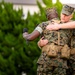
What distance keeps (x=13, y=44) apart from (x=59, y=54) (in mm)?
2088

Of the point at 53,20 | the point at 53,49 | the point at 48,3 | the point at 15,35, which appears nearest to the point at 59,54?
the point at 53,49

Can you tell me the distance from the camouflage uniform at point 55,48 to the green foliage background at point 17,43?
156 centimetres

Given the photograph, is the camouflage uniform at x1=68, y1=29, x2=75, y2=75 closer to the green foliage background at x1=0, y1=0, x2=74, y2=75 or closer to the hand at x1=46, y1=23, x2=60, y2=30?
the hand at x1=46, y1=23, x2=60, y2=30

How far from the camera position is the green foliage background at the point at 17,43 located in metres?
6.56

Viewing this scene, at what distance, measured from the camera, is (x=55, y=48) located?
4789 millimetres

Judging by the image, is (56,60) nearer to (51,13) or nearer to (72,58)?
(72,58)

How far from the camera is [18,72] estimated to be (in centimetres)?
682

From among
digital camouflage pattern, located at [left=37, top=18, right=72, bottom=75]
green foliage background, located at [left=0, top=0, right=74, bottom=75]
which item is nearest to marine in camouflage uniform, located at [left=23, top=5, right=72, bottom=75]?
digital camouflage pattern, located at [left=37, top=18, right=72, bottom=75]

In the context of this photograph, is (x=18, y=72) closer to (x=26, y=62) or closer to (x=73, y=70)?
(x=26, y=62)

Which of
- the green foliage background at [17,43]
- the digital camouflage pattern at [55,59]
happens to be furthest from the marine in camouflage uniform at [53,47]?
the green foliage background at [17,43]

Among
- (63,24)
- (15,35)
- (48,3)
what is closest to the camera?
(63,24)

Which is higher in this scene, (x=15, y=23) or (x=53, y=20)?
(x=53, y=20)

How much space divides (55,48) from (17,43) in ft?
6.96

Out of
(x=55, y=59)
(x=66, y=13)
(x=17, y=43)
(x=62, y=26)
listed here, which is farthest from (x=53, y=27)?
(x=17, y=43)
